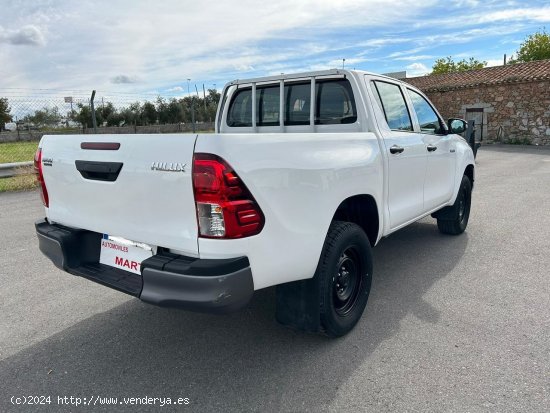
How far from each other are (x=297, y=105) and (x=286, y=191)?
71.9 inches

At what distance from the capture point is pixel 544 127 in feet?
68.8

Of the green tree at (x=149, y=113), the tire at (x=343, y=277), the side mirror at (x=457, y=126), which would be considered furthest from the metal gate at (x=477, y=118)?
the tire at (x=343, y=277)

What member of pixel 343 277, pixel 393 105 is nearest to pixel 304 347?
pixel 343 277

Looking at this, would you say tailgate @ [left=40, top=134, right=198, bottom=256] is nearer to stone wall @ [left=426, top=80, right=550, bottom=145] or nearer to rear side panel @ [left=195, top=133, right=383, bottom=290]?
rear side panel @ [left=195, top=133, right=383, bottom=290]

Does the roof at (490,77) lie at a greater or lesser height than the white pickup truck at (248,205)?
greater

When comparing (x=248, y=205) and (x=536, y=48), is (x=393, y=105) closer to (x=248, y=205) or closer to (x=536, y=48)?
(x=248, y=205)

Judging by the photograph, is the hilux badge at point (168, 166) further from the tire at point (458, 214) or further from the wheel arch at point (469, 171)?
the wheel arch at point (469, 171)

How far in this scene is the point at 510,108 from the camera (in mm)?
21984

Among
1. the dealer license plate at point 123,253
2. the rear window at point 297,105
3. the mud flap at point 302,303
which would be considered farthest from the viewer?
the rear window at point 297,105

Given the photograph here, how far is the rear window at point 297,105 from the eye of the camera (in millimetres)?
3715

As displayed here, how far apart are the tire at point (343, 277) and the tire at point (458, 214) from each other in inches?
104

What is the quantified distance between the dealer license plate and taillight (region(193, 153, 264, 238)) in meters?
0.53

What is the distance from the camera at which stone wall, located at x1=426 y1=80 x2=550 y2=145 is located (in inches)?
824

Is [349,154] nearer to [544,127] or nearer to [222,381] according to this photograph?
[222,381]
